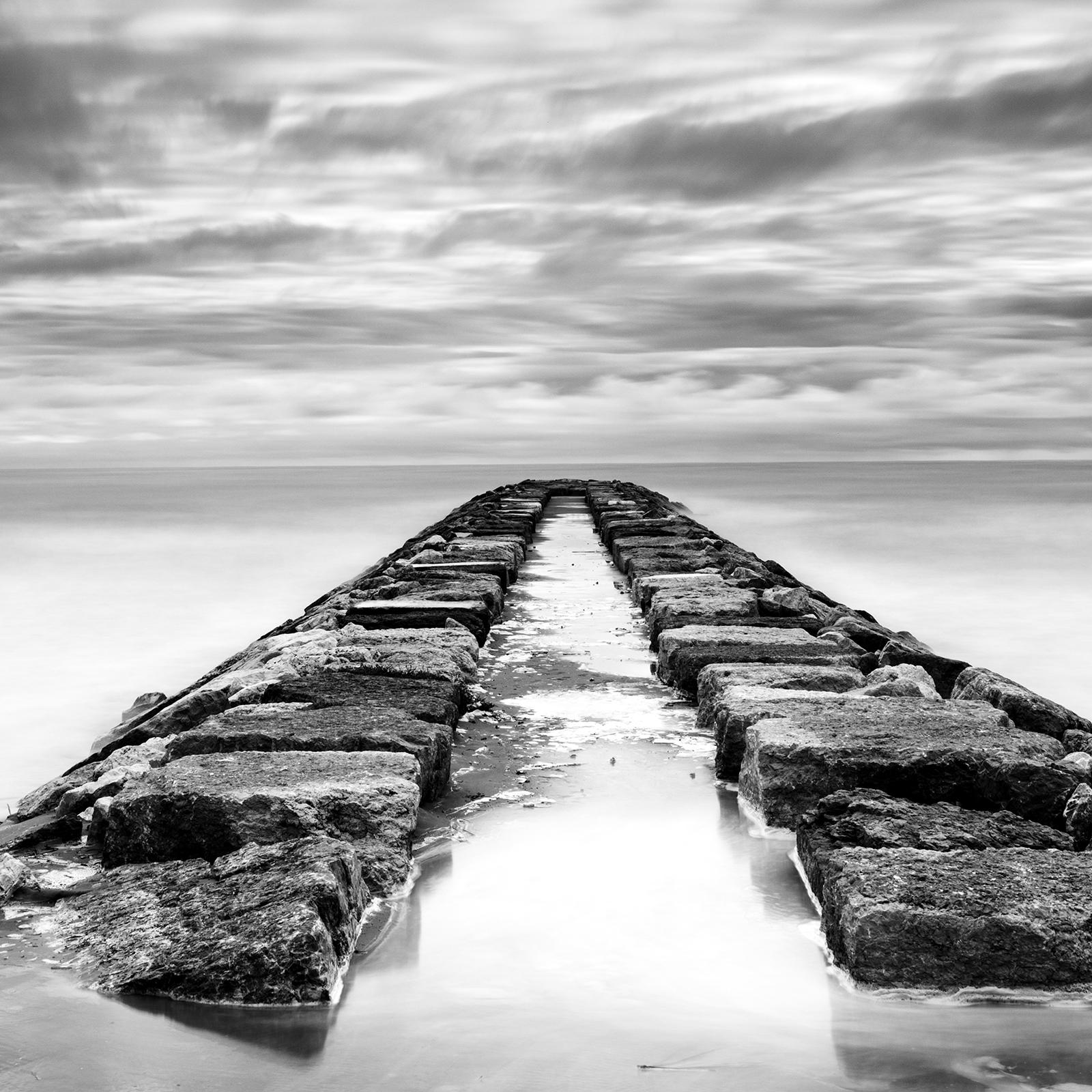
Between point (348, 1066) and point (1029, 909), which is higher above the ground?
point (1029, 909)

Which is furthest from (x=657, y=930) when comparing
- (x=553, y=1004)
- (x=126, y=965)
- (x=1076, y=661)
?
(x=1076, y=661)

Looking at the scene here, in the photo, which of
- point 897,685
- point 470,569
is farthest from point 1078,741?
point 470,569

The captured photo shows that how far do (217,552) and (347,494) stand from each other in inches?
1120

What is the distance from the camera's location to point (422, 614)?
5777 millimetres

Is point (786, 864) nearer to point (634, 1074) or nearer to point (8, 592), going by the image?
point (634, 1074)

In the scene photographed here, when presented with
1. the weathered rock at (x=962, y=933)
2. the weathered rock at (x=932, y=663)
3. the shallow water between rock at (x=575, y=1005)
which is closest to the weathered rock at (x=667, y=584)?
the weathered rock at (x=932, y=663)

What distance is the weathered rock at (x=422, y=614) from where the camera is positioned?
5629 millimetres

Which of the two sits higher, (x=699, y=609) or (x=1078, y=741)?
(x=699, y=609)

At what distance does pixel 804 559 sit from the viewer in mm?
20531

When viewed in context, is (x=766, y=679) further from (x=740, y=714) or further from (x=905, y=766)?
(x=905, y=766)

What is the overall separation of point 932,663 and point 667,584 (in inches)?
63.1

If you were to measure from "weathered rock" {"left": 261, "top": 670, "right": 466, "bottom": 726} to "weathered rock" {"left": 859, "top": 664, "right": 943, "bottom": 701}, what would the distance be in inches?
52.7

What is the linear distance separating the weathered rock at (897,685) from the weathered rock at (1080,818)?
0.89 meters

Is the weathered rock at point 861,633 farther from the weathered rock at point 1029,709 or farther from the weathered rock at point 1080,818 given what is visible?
the weathered rock at point 1080,818
